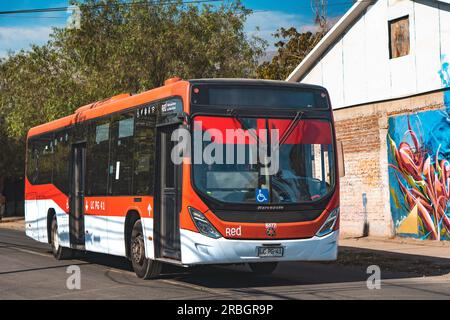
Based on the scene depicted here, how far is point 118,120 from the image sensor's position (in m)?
15.2

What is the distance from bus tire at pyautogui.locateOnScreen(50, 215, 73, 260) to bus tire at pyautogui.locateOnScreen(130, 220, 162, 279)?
16.5ft

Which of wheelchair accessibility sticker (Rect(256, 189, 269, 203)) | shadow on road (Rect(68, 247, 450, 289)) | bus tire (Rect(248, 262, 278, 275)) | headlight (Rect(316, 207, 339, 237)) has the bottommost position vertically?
shadow on road (Rect(68, 247, 450, 289))

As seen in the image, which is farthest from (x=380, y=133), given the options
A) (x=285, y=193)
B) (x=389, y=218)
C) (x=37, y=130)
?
(x=285, y=193)

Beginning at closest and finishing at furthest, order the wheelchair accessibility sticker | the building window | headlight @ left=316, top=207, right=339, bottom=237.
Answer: the wheelchair accessibility sticker < headlight @ left=316, top=207, right=339, bottom=237 < the building window

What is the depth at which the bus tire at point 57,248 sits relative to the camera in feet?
61.9

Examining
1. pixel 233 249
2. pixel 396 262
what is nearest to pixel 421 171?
pixel 396 262

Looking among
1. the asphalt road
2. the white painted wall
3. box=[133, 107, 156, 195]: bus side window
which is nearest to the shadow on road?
the asphalt road

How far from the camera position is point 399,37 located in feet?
77.9

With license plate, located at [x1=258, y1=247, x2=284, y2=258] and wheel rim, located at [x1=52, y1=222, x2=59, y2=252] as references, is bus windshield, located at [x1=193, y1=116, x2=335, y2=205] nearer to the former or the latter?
license plate, located at [x1=258, y1=247, x2=284, y2=258]

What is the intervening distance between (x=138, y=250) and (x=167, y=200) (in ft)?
5.17

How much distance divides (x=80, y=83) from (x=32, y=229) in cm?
1299

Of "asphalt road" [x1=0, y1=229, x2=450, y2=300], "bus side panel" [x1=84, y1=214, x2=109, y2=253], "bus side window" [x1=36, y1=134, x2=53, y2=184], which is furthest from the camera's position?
"bus side window" [x1=36, y1=134, x2=53, y2=184]

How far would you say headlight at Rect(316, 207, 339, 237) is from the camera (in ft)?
40.8
